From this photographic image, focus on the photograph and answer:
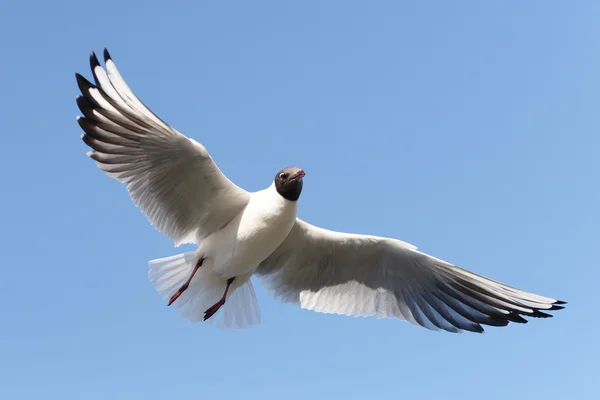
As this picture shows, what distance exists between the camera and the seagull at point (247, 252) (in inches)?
307

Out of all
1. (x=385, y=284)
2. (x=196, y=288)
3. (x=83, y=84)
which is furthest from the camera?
(x=385, y=284)

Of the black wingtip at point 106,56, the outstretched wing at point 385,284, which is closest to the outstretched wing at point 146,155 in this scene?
the black wingtip at point 106,56

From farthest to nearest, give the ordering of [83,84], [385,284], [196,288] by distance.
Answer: [385,284] → [196,288] → [83,84]

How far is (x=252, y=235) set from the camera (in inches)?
310

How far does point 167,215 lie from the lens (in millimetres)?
8281

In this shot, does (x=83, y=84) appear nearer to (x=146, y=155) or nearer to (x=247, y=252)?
(x=146, y=155)

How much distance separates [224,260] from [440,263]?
84.2 inches

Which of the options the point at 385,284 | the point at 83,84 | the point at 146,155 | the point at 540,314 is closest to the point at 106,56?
the point at 83,84

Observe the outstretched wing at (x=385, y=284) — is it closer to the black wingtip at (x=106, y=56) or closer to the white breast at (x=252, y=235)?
the white breast at (x=252, y=235)

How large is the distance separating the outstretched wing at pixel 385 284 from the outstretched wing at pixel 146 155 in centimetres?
91

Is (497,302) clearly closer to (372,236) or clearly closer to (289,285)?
(372,236)

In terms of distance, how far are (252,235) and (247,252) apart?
0.63 feet

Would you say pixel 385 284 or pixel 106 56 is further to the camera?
pixel 385 284

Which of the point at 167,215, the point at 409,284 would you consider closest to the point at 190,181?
the point at 167,215
